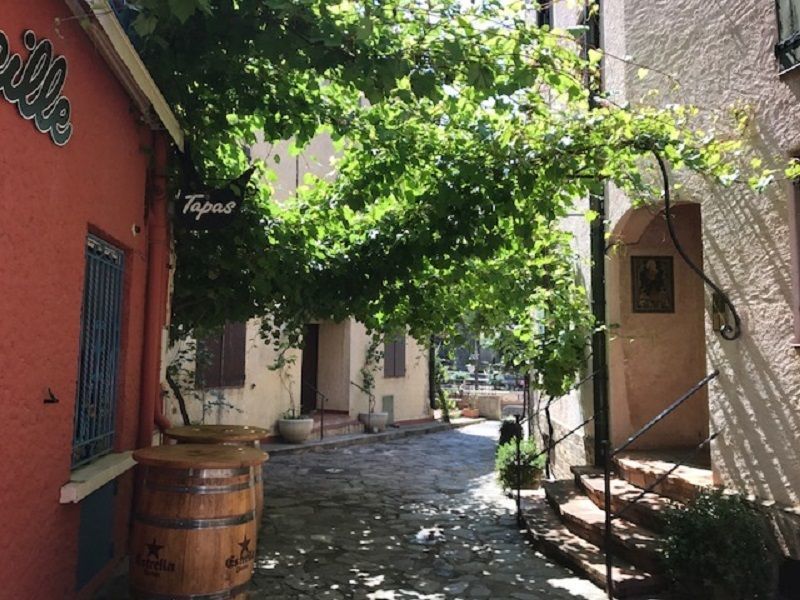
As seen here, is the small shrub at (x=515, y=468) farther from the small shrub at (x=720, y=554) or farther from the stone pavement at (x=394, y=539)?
the small shrub at (x=720, y=554)

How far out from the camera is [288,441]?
12516 millimetres

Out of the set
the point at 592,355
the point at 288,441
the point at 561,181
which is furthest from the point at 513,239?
the point at 288,441

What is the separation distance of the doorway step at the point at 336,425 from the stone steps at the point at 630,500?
26.1ft

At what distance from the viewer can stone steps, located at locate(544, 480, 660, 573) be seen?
4.62 m

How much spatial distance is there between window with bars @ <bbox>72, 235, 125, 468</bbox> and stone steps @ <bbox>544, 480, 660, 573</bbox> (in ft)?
12.6

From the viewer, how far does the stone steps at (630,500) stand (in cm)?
505

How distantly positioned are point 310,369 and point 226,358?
4171 millimetres

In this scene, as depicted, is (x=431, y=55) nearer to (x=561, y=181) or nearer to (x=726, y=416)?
(x=561, y=181)

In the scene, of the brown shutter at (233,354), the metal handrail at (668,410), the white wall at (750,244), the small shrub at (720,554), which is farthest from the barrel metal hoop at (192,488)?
the brown shutter at (233,354)

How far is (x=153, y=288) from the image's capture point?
4.66 m

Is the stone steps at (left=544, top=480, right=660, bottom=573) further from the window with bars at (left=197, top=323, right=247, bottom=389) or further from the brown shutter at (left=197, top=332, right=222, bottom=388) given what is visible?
the window with bars at (left=197, top=323, right=247, bottom=389)

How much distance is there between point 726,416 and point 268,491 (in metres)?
5.73

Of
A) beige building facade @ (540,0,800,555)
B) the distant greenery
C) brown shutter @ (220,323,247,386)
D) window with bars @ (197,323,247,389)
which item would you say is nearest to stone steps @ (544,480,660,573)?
beige building facade @ (540,0,800,555)

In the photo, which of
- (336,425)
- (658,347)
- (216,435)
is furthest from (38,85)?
(336,425)
